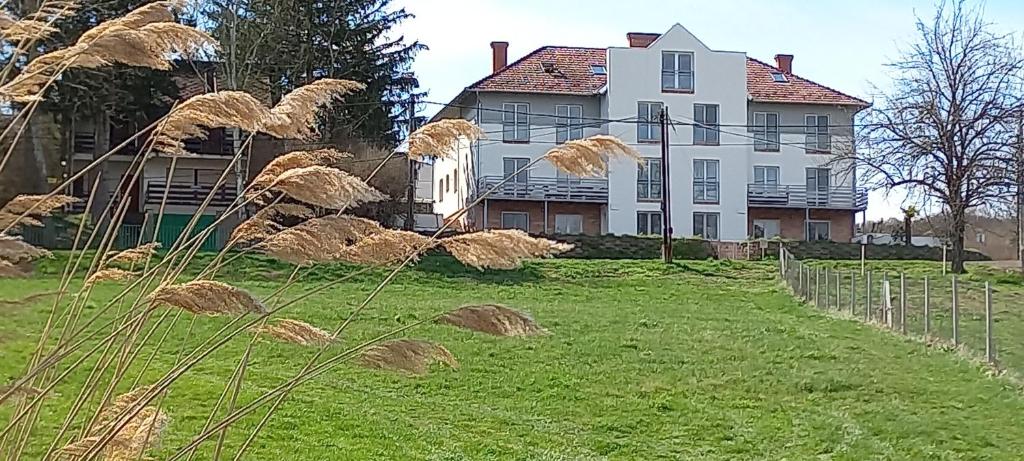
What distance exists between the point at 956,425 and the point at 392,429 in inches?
191

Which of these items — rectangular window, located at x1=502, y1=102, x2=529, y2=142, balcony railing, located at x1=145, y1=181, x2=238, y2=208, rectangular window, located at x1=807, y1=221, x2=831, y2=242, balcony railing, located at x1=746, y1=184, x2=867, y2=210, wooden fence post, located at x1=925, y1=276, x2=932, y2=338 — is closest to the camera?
balcony railing, located at x1=145, y1=181, x2=238, y2=208

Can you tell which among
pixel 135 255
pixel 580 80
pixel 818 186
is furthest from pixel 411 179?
pixel 135 255

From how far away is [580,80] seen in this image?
39031 mm

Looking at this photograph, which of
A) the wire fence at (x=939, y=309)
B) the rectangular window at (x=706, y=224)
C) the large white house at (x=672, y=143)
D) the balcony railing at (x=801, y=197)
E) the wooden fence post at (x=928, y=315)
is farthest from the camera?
the balcony railing at (x=801, y=197)

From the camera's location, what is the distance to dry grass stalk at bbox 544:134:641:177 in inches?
114

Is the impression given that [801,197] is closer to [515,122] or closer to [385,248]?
[515,122]

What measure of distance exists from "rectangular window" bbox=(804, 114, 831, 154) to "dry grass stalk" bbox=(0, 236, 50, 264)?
126ft

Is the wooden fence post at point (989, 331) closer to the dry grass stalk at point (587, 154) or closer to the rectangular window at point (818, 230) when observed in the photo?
the dry grass stalk at point (587, 154)

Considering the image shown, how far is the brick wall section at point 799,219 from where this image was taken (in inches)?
1545

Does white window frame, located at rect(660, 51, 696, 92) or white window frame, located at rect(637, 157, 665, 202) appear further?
white window frame, located at rect(660, 51, 696, 92)

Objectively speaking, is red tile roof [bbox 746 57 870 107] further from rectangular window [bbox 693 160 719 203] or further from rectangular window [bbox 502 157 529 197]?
rectangular window [bbox 502 157 529 197]

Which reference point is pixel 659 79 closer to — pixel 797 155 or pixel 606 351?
pixel 797 155

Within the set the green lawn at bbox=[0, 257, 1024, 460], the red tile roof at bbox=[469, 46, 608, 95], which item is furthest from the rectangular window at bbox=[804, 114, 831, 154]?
the green lawn at bbox=[0, 257, 1024, 460]

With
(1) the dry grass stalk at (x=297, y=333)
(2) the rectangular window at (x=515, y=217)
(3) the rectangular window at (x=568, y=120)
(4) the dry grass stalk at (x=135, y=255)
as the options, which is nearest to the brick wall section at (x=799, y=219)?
(3) the rectangular window at (x=568, y=120)
